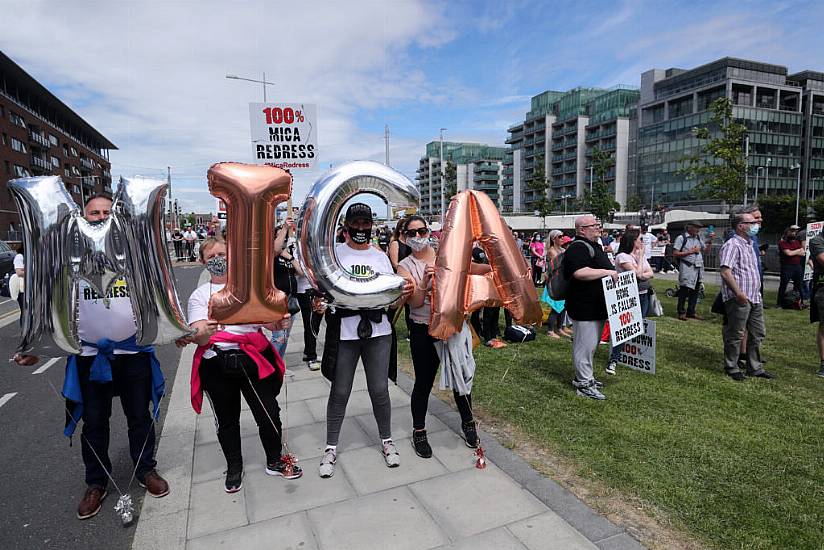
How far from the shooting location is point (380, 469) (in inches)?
138

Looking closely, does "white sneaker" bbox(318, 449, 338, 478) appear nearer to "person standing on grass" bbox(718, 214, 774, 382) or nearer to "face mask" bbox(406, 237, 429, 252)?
"face mask" bbox(406, 237, 429, 252)

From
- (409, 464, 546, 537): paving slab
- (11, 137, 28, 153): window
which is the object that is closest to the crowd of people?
(409, 464, 546, 537): paving slab

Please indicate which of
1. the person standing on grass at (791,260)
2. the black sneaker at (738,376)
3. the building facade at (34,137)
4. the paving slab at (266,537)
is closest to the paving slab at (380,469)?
the paving slab at (266,537)

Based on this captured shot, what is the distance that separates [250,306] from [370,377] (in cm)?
117

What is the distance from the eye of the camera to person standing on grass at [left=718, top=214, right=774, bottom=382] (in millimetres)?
5355

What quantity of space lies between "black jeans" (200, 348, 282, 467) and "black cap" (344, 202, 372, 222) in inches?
42.9

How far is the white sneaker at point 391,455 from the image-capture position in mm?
3531

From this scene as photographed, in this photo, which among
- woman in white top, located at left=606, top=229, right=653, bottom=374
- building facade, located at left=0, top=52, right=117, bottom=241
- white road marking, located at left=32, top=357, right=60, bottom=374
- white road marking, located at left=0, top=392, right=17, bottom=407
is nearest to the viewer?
white road marking, located at left=0, top=392, right=17, bottom=407

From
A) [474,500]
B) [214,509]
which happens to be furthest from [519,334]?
[214,509]

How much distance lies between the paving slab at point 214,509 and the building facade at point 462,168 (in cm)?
11267

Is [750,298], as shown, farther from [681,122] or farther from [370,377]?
[681,122]

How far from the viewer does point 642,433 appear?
4.00m

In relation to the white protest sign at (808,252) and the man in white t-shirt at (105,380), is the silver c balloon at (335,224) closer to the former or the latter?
the man in white t-shirt at (105,380)

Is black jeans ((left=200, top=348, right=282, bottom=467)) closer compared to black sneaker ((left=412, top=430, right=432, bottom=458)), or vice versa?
black jeans ((left=200, top=348, right=282, bottom=467))
